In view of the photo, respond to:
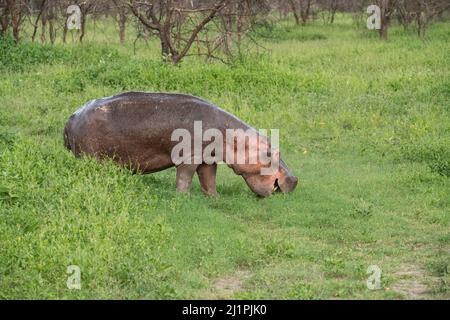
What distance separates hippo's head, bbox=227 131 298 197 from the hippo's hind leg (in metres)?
0.23

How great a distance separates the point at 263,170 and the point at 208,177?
58 centimetres

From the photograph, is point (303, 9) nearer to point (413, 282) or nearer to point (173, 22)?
point (173, 22)

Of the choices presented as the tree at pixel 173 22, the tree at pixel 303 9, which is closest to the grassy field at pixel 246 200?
the tree at pixel 173 22

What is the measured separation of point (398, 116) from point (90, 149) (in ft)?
18.8

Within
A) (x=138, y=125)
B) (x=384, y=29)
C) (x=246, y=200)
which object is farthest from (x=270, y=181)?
(x=384, y=29)

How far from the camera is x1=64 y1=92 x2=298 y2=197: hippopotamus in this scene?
30.7ft

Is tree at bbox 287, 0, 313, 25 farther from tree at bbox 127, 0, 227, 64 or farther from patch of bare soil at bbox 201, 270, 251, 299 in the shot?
patch of bare soil at bbox 201, 270, 251, 299

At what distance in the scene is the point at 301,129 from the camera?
13.1 metres

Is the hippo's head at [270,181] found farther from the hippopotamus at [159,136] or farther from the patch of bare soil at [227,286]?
the patch of bare soil at [227,286]

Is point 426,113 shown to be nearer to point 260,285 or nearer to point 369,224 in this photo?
point 369,224

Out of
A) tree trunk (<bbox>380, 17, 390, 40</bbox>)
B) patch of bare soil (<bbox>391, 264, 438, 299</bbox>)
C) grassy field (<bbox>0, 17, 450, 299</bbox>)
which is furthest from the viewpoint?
tree trunk (<bbox>380, 17, 390, 40</bbox>)

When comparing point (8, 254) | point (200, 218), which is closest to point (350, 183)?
point (200, 218)

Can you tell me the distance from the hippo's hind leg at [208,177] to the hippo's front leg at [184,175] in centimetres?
12

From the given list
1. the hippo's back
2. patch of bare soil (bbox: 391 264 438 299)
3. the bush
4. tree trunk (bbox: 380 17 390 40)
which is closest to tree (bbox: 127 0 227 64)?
the bush
